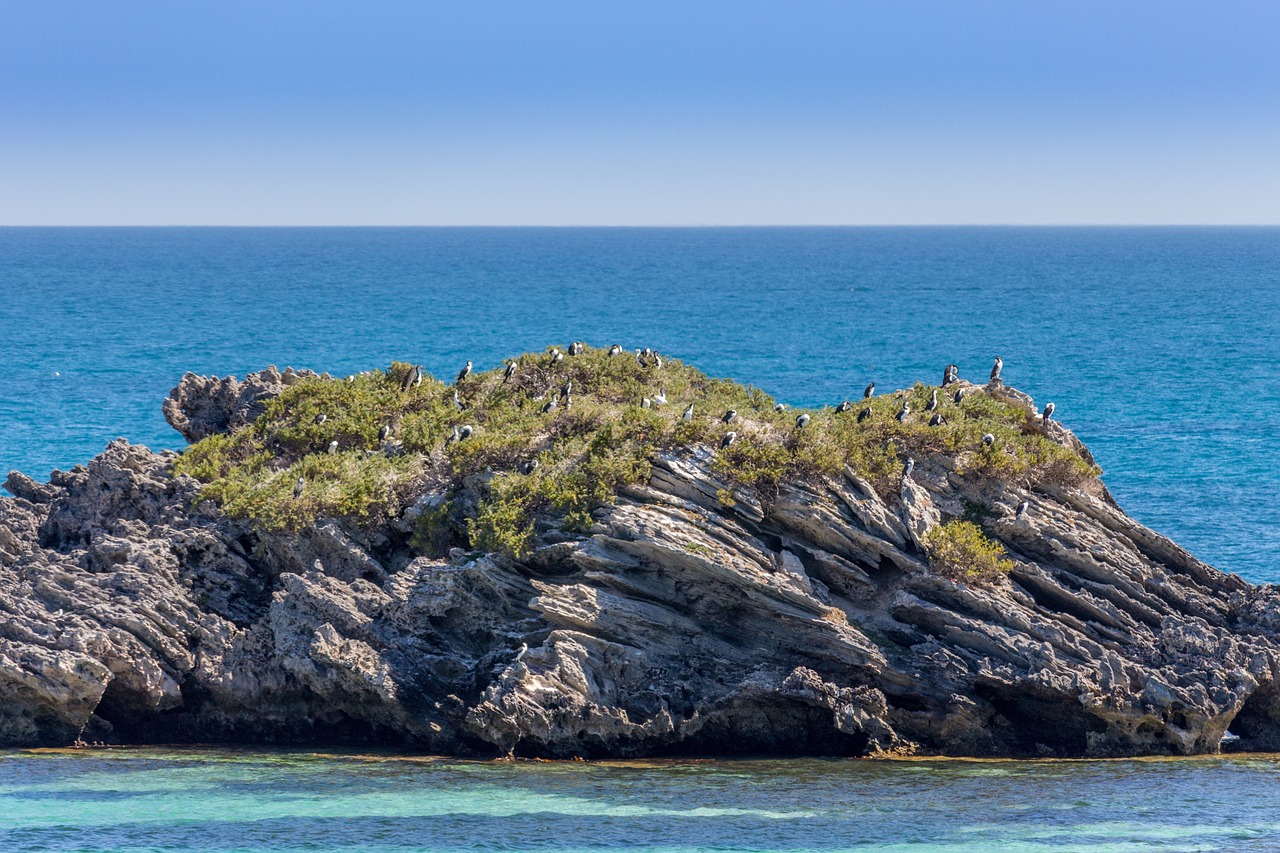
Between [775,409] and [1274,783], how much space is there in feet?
43.9

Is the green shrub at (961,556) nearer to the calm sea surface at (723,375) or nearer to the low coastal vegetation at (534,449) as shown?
the low coastal vegetation at (534,449)

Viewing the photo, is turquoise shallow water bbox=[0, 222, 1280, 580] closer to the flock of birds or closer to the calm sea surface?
the calm sea surface

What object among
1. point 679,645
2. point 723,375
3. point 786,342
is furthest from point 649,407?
point 786,342

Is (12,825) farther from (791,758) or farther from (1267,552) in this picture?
(1267,552)

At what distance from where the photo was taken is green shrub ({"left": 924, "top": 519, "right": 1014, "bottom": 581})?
1091 inches

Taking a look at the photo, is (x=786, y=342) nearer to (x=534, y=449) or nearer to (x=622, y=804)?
(x=534, y=449)

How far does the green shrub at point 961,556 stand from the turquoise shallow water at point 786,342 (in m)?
16.5

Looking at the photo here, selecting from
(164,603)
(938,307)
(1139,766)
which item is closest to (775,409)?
(1139,766)

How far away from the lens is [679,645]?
27.2 meters

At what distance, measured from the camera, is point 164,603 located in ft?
91.0

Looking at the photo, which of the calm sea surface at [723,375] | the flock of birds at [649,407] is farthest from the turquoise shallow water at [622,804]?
the flock of birds at [649,407]

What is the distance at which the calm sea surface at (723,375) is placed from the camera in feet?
74.5

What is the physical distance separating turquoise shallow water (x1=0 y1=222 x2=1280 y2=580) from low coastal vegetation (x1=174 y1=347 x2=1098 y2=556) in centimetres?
1532

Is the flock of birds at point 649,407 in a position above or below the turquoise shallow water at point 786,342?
above
